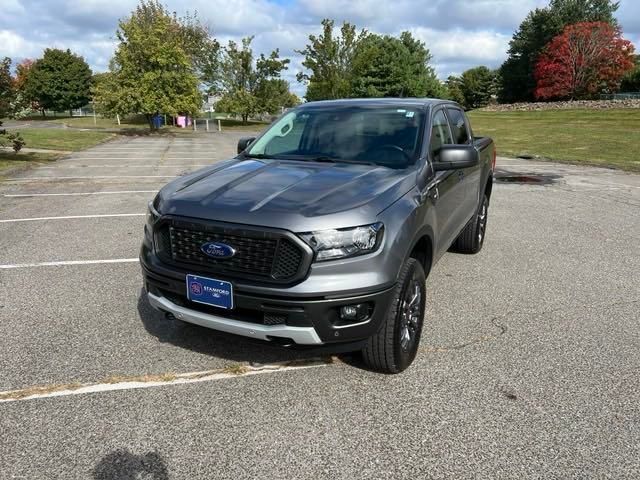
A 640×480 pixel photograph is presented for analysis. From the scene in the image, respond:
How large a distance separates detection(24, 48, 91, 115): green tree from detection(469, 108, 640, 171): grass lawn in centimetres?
4980

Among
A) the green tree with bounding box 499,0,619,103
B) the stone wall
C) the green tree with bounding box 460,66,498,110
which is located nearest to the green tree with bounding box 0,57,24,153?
the stone wall

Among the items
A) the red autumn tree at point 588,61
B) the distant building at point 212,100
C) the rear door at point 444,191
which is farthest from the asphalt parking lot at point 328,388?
the red autumn tree at point 588,61

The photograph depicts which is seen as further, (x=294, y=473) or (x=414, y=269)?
(x=414, y=269)

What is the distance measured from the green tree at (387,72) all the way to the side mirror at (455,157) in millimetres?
39182

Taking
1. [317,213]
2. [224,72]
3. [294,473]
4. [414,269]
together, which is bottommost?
[294,473]

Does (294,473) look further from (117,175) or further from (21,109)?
(21,109)

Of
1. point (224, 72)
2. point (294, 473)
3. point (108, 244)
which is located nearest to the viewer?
point (294, 473)

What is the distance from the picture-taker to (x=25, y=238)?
6426mm

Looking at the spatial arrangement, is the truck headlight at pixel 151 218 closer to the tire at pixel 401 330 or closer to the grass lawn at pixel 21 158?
the tire at pixel 401 330

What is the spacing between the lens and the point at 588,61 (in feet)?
180

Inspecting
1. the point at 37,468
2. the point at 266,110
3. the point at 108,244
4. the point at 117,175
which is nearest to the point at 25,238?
the point at 108,244

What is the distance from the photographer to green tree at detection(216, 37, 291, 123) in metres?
42.8

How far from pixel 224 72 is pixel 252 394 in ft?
144

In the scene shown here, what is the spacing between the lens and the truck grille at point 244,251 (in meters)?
2.67
